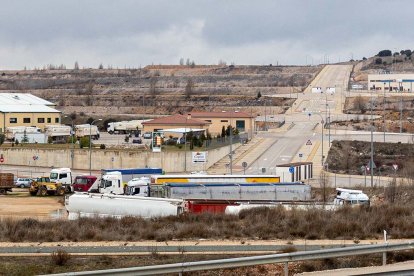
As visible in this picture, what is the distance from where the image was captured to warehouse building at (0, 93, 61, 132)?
9162 centimetres

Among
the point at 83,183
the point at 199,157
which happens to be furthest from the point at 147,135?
the point at 83,183

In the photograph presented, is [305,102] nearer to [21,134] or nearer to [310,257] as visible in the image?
[21,134]

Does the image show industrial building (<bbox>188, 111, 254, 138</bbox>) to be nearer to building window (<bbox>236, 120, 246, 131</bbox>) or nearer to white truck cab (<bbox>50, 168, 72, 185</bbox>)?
building window (<bbox>236, 120, 246, 131</bbox>)

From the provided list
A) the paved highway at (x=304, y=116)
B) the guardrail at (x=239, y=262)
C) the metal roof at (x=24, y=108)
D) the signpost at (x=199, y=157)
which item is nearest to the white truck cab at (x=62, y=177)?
the signpost at (x=199, y=157)

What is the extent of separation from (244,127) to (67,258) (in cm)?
7800

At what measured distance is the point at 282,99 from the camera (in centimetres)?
13925

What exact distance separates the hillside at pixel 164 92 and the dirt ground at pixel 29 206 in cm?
7910

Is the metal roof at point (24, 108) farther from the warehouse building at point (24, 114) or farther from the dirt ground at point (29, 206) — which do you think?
the dirt ground at point (29, 206)

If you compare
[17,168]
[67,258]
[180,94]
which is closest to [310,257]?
[67,258]

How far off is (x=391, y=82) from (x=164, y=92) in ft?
142

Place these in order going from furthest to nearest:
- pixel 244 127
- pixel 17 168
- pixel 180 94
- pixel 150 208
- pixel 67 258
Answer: pixel 180 94
pixel 244 127
pixel 17 168
pixel 150 208
pixel 67 258

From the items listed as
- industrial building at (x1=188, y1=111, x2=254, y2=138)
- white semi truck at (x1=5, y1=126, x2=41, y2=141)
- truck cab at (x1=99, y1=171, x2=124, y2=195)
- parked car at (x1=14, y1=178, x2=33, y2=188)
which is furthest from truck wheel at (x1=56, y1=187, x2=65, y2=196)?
industrial building at (x1=188, y1=111, x2=254, y2=138)

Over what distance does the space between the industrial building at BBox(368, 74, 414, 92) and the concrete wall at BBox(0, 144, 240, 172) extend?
89.2m

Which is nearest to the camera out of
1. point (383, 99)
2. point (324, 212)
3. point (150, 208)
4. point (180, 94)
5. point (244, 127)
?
point (324, 212)
